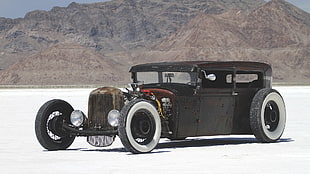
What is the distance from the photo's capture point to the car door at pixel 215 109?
38.5ft

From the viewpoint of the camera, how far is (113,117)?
1074 cm

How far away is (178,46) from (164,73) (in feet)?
582

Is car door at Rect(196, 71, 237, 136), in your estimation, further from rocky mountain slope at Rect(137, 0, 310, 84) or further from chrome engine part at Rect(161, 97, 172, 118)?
rocky mountain slope at Rect(137, 0, 310, 84)

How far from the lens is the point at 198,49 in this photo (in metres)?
179

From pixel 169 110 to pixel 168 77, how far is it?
1.07 m

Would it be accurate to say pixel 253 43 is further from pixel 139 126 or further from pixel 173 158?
pixel 173 158

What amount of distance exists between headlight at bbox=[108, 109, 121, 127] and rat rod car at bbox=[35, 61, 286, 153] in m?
0.02

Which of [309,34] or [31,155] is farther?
[309,34]

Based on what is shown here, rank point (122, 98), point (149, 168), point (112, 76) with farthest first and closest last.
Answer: point (112, 76) → point (122, 98) → point (149, 168)

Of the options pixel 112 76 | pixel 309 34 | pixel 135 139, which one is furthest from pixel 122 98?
pixel 309 34

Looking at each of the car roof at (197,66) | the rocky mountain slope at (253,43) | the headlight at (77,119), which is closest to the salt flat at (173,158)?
the headlight at (77,119)

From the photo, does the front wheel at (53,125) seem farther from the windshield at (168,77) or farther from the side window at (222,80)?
the side window at (222,80)

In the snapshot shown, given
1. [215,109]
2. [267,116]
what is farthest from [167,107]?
[267,116]

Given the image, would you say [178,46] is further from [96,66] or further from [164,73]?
[164,73]
